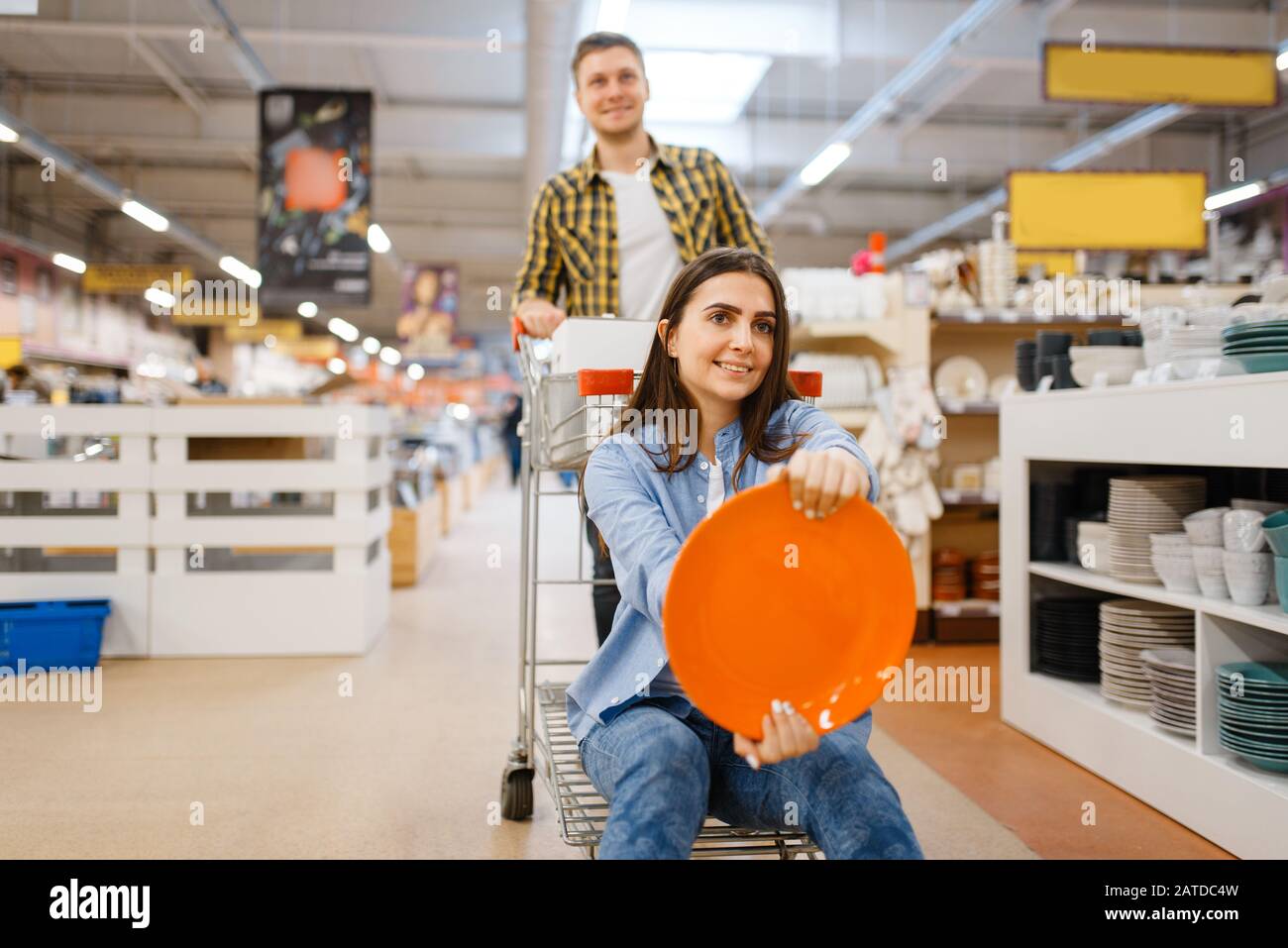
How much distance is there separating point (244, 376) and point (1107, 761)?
78.7ft

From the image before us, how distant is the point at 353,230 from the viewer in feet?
25.7

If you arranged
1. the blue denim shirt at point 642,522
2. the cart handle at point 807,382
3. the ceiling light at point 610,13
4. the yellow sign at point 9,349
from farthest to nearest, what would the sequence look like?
the ceiling light at point 610,13
the yellow sign at point 9,349
the cart handle at point 807,382
the blue denim shirt at point 642,522

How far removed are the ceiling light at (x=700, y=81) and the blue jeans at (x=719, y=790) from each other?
8217 mm

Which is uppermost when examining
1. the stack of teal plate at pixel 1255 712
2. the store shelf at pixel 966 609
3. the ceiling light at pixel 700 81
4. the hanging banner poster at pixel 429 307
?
the ceiling light at pixel 700 81

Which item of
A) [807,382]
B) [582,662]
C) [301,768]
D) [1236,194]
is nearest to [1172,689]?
[807,382]

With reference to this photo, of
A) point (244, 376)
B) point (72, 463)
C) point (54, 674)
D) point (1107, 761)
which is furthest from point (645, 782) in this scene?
point (244, 376)

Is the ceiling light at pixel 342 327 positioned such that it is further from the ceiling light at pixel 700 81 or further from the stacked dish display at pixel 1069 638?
the stacked dish display at pixel 1069 638

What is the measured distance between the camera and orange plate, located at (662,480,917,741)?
50.5 inches

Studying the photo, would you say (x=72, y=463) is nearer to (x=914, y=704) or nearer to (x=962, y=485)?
(x=914, y=704)

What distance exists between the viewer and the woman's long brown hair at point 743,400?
1648 millimetres

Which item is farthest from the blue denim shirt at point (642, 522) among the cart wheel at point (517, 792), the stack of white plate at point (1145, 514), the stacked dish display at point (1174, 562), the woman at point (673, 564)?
the stack of white plate at point (1145, 514)

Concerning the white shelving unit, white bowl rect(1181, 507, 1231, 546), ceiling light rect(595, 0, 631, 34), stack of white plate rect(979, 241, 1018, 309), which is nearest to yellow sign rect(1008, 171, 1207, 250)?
stack of white plate rect(979, 241, 1018, 309)

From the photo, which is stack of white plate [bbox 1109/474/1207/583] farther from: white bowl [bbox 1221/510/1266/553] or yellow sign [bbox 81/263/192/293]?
yellow sign [bbox 81/263/192/293]

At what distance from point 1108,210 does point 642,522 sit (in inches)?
235
